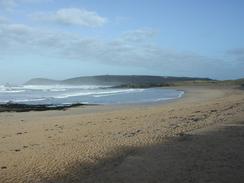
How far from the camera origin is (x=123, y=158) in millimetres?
10438

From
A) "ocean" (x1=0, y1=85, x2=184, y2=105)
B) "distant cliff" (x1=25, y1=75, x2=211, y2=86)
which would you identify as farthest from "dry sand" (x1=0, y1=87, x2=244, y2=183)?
"distant cliff" (x1=25, y1=75, x2=211, y2=86)

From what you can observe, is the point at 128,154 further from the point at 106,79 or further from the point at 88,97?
the point at 106,79

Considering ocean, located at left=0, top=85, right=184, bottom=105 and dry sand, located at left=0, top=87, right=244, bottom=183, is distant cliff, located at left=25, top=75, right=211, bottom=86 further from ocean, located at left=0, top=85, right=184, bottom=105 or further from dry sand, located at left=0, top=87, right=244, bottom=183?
dry sand, located at left=0, top=87, right=244, bottom=183

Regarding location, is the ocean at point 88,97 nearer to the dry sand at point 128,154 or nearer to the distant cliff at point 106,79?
the dry sand at point 128,154

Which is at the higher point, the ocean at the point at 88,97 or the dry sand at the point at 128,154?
the ocean at the point at 88,97

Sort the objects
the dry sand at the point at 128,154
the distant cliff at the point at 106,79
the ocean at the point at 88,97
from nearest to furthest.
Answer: the dry sand at the point at 128,154, the ocean at the point at 88,97, the distant cliff at the point at 106,79

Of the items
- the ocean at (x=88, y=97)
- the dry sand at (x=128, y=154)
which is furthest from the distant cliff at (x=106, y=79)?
the dry sand at (x=128, y=154)

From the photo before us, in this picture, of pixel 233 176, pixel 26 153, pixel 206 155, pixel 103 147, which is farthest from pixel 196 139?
pixel 26 153

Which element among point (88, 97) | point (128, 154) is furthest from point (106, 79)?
point (128, 154)

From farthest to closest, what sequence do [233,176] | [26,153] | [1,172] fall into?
[26,153]
[1,172]
[233,176]

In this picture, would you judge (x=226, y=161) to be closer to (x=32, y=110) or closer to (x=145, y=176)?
(x=145, y=176)

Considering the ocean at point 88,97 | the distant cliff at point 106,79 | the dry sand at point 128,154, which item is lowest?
the dry sand at point 128,154

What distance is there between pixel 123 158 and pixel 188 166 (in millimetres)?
1867

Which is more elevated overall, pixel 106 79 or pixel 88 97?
pixel 106 79
